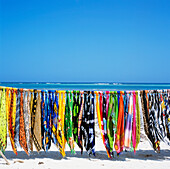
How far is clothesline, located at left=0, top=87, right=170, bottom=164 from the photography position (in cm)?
313

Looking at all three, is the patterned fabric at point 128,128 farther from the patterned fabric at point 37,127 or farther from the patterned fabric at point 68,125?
the patterned fabric at point 37,127

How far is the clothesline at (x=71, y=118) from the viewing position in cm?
313

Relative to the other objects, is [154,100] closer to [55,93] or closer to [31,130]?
[55,93]

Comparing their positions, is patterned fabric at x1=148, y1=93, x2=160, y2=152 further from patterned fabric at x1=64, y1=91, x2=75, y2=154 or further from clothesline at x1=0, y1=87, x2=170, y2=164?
patterned fabric at x1=64, y1=91, x2=75, y2=154

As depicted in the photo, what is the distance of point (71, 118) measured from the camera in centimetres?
317

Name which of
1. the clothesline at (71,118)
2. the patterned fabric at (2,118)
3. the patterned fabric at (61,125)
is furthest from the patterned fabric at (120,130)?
the patterned fabric at (2,118)

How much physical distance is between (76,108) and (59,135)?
1.46 ft

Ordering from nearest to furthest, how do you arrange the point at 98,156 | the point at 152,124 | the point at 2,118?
1. the point at 2,118
2. the point at 152,124
3. the point at 98,156

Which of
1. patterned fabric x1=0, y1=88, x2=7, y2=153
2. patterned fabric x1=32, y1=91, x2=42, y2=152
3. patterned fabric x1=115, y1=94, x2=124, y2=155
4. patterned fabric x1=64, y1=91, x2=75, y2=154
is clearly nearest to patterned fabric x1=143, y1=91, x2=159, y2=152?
patterned fabric x1=115, y1=94, x2=124, y2=155

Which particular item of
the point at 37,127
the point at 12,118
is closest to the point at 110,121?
the point at 37,127

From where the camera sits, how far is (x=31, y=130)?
3.14m

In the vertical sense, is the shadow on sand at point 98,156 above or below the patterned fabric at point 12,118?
below

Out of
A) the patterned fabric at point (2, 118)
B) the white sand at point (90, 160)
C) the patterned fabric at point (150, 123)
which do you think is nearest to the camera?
the white sand at point (90, 160)

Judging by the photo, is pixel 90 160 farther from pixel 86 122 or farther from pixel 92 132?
pixel 86 122
